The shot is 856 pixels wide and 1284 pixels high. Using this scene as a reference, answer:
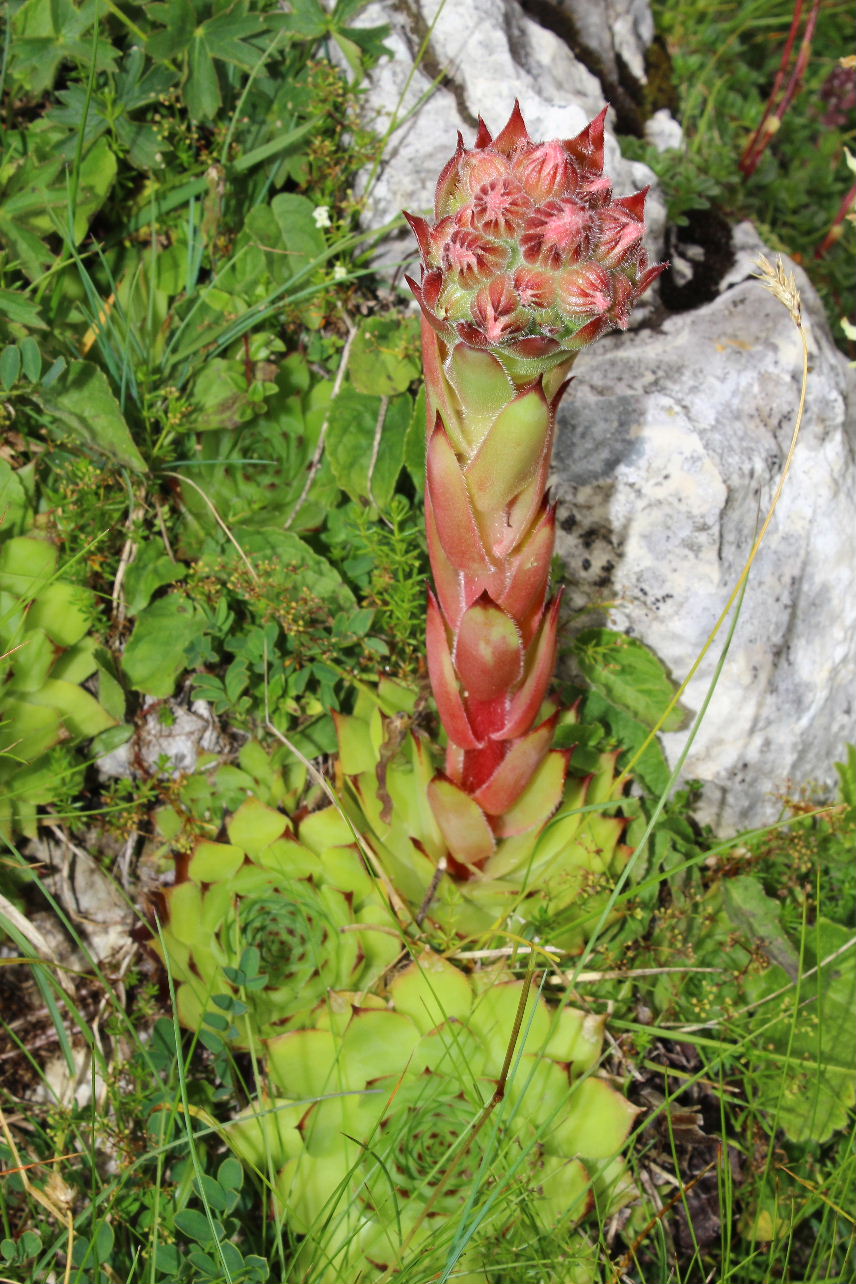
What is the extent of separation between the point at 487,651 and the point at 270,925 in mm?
916

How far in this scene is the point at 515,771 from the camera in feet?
7.32

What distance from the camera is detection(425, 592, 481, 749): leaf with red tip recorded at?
2088mm

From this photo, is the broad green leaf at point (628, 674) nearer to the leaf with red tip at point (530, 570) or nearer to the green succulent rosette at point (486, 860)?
the green succulent rosette at point (486, 860)

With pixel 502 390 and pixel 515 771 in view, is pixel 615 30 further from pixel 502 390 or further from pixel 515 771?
pixel 515 771

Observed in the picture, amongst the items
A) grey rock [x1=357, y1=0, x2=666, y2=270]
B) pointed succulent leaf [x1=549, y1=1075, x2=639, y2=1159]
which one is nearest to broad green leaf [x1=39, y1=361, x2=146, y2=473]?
grey rock [x1=357, y1=0, x2=666, y2=270]

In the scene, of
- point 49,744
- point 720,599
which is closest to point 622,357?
point 720,599

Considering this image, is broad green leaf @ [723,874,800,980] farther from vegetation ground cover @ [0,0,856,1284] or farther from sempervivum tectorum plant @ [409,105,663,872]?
sempervivum tectorum plant @ [409,105,663,872]

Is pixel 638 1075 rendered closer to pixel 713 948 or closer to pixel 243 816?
pixel 713 948

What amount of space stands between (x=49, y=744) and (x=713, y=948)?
71.6 inches

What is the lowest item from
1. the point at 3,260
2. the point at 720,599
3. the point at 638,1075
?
the point at 638,1075

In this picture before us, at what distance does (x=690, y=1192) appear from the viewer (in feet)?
7.94

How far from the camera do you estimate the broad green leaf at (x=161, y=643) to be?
8.89 feet

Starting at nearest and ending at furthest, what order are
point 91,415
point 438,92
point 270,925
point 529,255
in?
point 529,255, point 270,925, point 91,415, point 438,92

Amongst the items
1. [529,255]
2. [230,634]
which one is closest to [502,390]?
[529,255]
